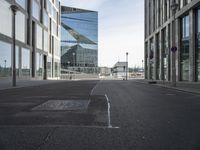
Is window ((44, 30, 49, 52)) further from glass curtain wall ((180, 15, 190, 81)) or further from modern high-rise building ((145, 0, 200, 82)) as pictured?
glass curtain wall ((180, 15, 190, 81))

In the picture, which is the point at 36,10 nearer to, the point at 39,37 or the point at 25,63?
the point at 39,37

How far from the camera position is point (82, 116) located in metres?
10.9

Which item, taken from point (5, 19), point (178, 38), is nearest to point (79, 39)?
point (5, 19)

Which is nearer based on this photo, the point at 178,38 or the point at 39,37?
the point at 178,38

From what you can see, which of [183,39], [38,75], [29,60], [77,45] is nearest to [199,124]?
[183,39]

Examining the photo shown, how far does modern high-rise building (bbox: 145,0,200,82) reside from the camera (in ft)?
132

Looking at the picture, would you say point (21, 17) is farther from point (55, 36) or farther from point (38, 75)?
point (55, 36)

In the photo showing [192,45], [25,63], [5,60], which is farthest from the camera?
[25,63]

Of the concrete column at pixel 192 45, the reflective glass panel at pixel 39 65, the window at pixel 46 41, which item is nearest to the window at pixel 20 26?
the reflective glass panel at pixel 39 65

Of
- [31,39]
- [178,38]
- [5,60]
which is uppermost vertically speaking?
[31,39]

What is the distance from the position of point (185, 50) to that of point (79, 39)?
Result: 339 feet

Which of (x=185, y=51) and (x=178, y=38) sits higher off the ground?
(x=178, y=38)

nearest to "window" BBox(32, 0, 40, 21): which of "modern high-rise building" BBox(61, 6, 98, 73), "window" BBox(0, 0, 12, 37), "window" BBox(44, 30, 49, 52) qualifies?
"window" BBox(44, 30, 49, 52)

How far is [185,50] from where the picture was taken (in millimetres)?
45000
